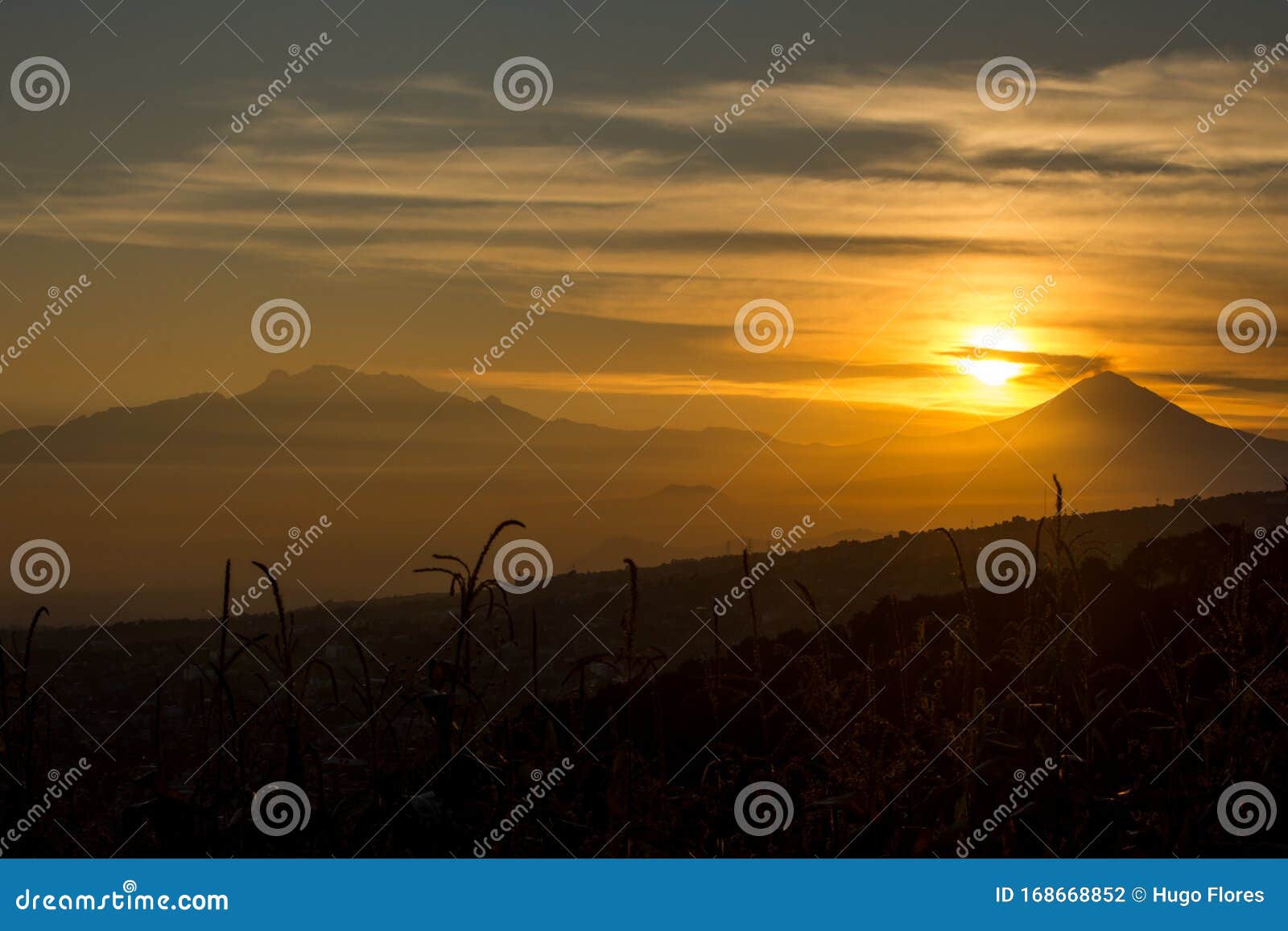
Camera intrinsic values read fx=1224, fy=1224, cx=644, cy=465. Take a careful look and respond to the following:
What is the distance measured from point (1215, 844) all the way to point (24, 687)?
554 cm

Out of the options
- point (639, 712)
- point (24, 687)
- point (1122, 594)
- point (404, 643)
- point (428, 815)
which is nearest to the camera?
point (428, 815)

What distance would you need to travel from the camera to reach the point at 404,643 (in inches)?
563

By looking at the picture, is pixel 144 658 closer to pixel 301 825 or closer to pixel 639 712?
pixel 639 712

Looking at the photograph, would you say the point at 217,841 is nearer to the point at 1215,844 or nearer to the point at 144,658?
the point at 1215,844

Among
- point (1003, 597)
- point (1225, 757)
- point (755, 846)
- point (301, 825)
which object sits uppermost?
point (1003, 597)

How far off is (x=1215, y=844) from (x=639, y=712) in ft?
16.0

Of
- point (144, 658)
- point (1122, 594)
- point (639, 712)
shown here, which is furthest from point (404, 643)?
point (1122, 594)

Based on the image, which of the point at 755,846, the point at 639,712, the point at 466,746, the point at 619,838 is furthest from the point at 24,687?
the point at 639,712

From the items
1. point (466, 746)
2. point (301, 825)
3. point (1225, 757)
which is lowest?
point (301, 825)

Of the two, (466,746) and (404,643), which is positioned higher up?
(404,643)

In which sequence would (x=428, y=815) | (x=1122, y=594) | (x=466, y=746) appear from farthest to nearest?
(x=1122, y=594), (x=466, y=746), (x=428, y=815)

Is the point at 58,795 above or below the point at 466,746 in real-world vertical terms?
below

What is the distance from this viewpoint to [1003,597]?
37.6 feet

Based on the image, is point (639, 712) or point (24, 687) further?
point (639, 712)
